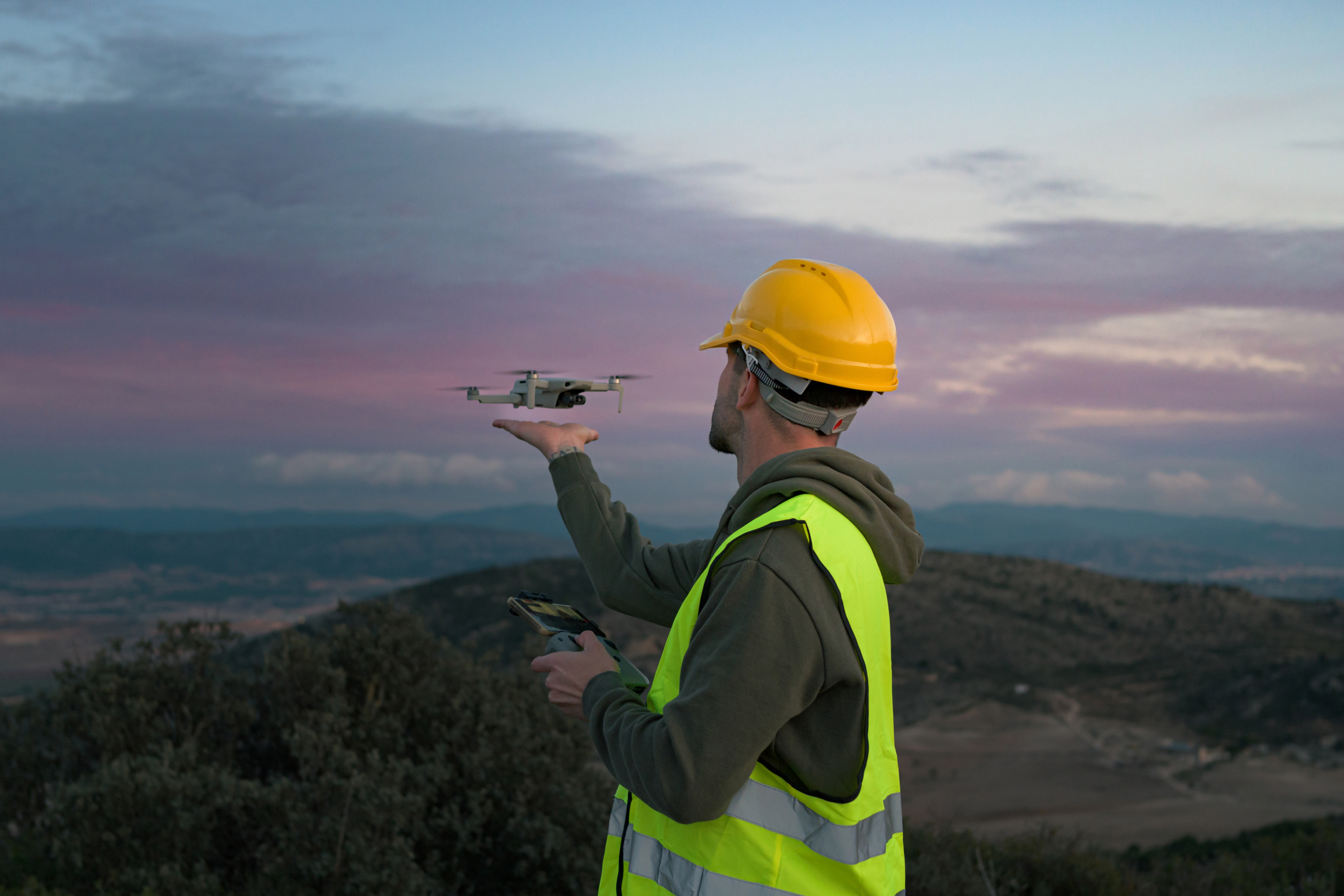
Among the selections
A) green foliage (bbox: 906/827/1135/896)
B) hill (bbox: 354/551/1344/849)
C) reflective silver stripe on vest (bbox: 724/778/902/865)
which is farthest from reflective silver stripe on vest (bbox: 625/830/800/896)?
→ hill (bbox: 354/551/1344/849)

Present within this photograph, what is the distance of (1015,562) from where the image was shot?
166ft

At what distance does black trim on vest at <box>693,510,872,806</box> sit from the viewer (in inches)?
88.4

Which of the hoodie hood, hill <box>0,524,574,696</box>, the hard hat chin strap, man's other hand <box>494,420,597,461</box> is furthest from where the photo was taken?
hill <box>0,524,574,696</box>

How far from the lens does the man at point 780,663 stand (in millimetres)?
2137

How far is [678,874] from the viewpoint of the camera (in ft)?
7.84

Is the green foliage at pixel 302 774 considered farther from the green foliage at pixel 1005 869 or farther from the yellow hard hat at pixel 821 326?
the yellow hard hat at pixel 821 326

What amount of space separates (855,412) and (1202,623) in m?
47.3

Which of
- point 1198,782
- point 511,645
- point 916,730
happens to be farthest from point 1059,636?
point 511,645

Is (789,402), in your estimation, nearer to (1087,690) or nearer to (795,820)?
(795,820)

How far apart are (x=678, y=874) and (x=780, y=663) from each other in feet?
2.23

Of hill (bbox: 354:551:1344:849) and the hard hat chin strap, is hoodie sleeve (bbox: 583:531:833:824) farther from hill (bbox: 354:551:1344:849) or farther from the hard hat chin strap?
hill (bbox: 354:551:1344:849)

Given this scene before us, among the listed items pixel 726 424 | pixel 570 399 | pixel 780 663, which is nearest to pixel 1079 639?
pixel 570 399

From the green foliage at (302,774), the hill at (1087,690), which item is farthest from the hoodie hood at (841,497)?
the hill at (1087,690)

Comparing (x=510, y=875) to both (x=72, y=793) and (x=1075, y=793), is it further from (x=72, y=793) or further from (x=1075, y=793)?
(x=1075, y=793)
